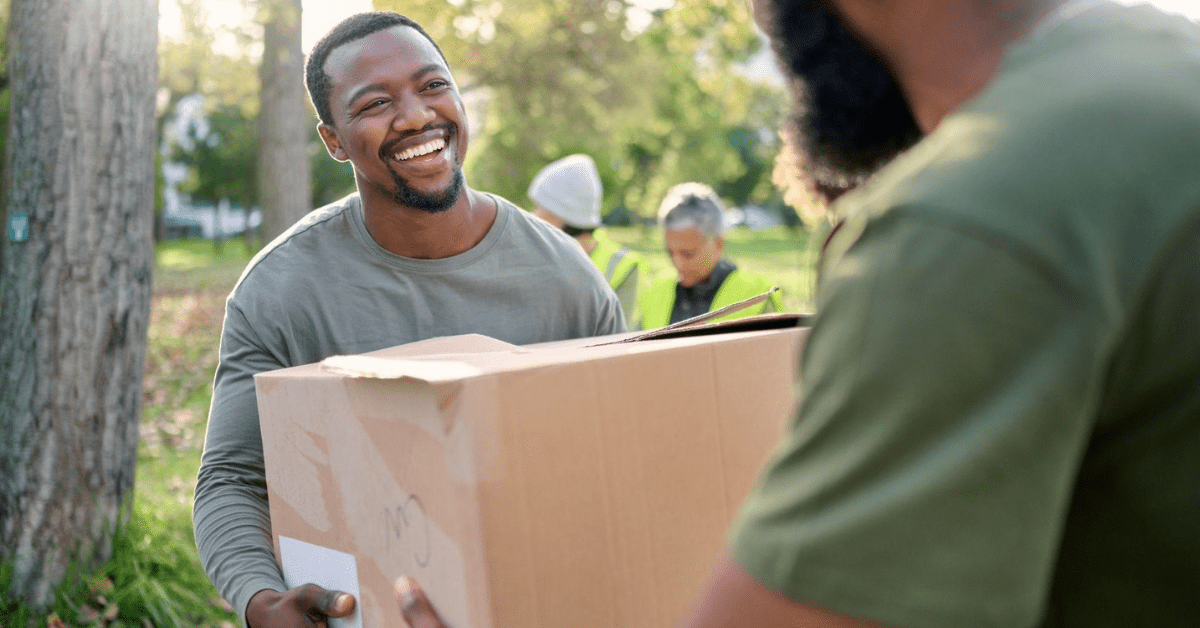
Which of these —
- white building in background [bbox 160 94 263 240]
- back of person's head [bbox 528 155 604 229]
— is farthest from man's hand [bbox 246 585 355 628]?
white building in background [bbox 160 94 263 240]

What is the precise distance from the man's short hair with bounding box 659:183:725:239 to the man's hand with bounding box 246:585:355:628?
12.5 feet

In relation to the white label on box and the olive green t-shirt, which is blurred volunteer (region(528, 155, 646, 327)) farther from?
the olive green t-shirt

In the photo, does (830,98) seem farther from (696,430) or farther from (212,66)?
(212,66)

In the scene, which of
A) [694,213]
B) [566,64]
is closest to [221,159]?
[566,64]

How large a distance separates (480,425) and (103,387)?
3515mm

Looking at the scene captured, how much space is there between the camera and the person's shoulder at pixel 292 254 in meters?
2.02

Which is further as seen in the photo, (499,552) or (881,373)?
(499,552)

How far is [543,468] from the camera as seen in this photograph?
1.13m

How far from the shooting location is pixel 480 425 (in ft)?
3.58

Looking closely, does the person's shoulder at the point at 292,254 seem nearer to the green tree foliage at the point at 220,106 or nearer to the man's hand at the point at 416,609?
the man's hand at the point at 416,609

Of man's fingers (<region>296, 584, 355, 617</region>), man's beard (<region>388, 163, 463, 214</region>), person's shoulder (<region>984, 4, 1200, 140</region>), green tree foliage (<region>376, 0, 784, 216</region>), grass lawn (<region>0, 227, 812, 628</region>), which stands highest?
green tree foliage (<region>376, 0, 784, 216</region>)

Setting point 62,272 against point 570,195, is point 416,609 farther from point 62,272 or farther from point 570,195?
point 570,195

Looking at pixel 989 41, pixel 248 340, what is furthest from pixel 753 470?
pixel 248 340

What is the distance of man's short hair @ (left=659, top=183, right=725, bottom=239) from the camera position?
5.21 m
